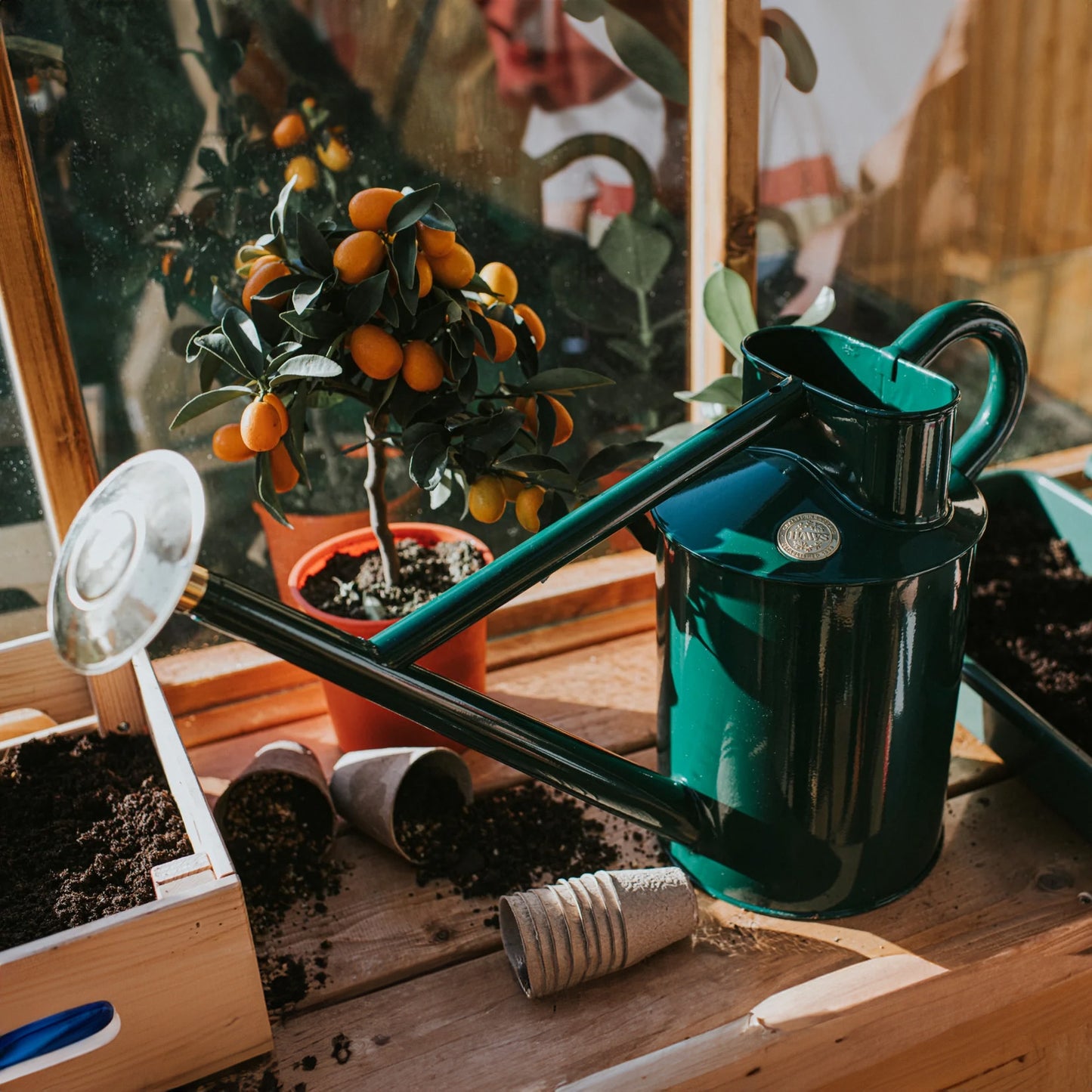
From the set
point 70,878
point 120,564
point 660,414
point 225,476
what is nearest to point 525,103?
point 660,414

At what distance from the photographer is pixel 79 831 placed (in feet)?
2.58

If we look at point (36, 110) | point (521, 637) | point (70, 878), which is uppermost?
point (36, 110)

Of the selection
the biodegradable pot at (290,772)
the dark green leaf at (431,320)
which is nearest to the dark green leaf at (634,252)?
the dark green leaf at (431,320)

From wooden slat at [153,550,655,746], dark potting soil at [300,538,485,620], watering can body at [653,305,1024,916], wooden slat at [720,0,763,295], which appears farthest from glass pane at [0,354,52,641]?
wooden slat at [720,0,763,295]

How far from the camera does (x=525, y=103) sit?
1.06 m

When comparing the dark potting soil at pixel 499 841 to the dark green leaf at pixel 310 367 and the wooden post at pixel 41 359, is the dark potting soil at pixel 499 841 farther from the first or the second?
the dark green leaf at pixel 310 367

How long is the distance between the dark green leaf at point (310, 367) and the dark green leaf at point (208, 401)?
4 centimetres

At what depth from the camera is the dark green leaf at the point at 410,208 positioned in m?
0.77

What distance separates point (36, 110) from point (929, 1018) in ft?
3.22

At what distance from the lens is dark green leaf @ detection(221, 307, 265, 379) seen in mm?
800

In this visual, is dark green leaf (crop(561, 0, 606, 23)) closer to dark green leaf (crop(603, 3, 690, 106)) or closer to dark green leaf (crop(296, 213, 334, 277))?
dark green leaf (crop(603, 3, 690, 106))

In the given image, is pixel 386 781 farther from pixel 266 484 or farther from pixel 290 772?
pixel 266 484

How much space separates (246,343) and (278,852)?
40 cm

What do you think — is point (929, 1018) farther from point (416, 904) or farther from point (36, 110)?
point (36, 110)
